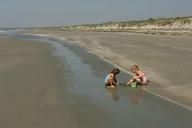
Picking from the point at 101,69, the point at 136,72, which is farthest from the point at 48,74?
the point at 136,72

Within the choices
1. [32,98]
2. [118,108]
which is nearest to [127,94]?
[118,108]

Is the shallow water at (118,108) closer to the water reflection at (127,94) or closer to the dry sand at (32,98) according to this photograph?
the water reflection at (127,94)

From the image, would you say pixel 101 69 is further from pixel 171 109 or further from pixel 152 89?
pixel 171 109

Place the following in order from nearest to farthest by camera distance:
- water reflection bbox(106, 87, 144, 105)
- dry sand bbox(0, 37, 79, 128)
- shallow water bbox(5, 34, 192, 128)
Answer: shallow water bbox(5, 34, 192, 128)
dry sand bbox(0, 37, 79, 128)
water reflection bbox(106, 87, 144, 105)

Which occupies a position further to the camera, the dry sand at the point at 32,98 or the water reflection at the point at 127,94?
the water reflection at the point at 127,94

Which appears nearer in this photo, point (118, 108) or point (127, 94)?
point (118, 108)

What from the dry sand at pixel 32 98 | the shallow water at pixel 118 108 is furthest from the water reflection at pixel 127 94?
the dry sand at pixel 32 98

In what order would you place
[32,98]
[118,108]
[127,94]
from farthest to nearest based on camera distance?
A: [127,94], [32,98], [118,108]

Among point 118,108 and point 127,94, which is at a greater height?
point 118,108

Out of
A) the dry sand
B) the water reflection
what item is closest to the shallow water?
the water reflection

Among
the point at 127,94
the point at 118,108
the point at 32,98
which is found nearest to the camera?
the point at 118,108

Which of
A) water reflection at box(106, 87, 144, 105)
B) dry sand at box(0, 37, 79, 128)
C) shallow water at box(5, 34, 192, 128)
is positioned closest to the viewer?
shallow water at box(5, 34, 192, 128)

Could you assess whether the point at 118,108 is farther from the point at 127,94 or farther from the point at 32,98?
the point at 32,98

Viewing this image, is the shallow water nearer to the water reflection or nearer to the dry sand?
the water reflection
